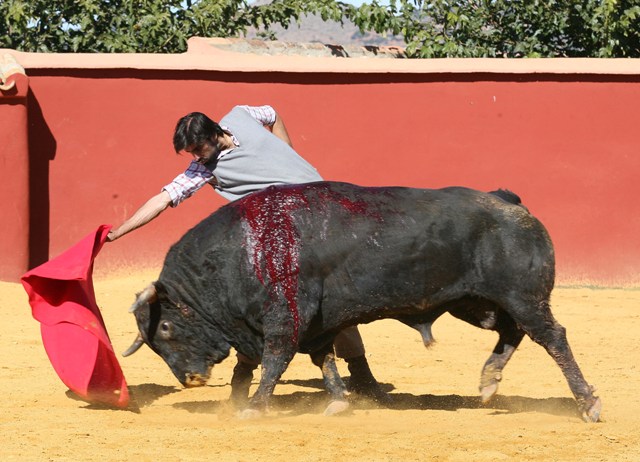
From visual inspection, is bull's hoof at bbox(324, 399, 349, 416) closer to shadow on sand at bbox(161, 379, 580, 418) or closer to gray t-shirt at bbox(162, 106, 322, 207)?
shadow on sand at bbox(161, 379, 580, 418)

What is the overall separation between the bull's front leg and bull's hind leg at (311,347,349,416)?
464 millimetres

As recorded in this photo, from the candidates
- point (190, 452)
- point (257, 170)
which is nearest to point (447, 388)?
point (257, 170)

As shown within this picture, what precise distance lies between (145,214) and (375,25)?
928 cm

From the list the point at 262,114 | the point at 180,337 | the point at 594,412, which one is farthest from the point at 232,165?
the point at 594,412

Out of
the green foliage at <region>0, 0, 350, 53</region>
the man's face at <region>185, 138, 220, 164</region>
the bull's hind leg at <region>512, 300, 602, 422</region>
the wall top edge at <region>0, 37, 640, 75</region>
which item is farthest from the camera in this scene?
the green foliage at <region>0, 0, 350, 53</region>

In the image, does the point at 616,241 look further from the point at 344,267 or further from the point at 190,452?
the point at 190,452

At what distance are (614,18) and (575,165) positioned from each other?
103 inches

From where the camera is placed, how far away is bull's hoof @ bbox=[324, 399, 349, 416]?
643 cm

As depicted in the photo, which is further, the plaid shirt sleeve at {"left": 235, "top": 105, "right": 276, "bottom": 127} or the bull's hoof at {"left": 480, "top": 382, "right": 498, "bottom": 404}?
the plaid shirt sleeve at {"left": 235, "top": 105, "right": 276, "bottom": 127}

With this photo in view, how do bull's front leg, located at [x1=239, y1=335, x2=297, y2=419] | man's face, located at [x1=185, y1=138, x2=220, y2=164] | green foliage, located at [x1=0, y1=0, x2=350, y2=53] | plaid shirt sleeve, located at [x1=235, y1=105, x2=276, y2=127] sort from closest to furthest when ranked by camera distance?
bull's front leg, located at [x1=239, y1=335, x2=297, y2=419], man's face, located at [x1=185, y1=138, x2=220, y2=164], plaid shirt sleeve, located at [x1=235, y1=105, x2=276, y2=127], green foliage, located at [x1=0, y1=0, x2=350, y2=53]

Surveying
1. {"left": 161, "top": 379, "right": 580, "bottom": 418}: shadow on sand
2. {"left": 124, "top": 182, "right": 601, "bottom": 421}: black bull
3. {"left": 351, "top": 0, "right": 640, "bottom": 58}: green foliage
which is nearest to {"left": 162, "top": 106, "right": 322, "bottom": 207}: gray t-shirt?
{"left": 124, "top": 182, "right": 601, "bottom": 421}: black bull

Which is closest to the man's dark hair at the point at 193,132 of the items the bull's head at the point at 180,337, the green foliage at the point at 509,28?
the bull's head at the point at 180,337

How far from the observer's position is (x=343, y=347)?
22.5 feet

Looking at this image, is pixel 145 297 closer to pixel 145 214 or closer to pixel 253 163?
pixel 145 214
